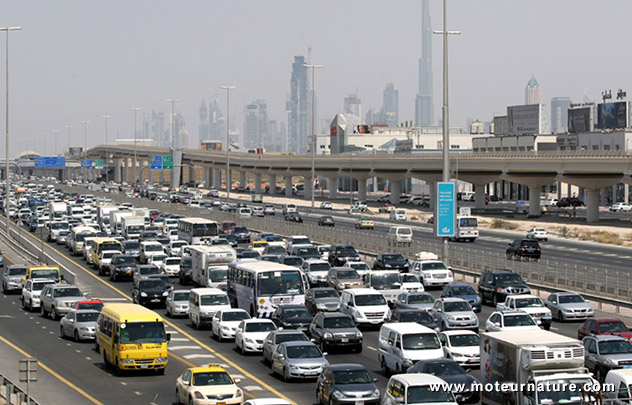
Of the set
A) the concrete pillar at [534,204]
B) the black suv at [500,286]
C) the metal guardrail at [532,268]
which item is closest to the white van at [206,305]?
the black suv at [500,286]

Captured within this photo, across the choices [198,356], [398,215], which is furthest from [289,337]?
[398,215]

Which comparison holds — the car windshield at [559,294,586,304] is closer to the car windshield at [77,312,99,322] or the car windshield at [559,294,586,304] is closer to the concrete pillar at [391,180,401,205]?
the car windshield at [77,312,99,322]

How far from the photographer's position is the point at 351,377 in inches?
950

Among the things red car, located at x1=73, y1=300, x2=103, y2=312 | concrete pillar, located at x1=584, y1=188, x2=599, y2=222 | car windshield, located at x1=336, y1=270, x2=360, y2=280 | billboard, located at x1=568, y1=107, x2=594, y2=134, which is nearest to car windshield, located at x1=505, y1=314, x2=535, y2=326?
red car, located at x1=73, y1=300, x2=103, y2=312

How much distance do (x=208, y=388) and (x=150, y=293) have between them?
69.0ft

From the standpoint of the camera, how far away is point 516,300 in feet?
125

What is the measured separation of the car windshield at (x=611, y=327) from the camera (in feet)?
104

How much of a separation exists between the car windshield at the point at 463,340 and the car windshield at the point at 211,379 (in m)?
7.52

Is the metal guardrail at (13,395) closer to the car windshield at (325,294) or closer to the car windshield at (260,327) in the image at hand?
the car windshield at (260,327)

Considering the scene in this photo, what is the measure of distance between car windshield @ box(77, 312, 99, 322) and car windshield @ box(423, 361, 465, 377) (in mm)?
16282

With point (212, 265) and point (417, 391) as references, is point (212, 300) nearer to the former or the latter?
point (212, 265)

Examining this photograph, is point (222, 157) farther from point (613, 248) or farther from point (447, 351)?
point (447, 351)

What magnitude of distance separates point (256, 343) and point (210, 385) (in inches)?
339

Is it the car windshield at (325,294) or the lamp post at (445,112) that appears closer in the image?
the car windshield at (325,294)
